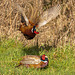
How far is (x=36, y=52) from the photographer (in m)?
6.55

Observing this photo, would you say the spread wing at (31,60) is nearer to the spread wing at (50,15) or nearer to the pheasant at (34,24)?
the pheasant at (34,24)

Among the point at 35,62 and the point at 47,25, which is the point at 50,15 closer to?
the point at 47,25

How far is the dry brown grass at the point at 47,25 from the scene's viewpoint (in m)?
6.67

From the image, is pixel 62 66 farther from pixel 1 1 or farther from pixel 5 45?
pixel 1 1

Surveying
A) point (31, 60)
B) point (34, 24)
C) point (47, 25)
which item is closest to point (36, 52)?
point (34, 24)

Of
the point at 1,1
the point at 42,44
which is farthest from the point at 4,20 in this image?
the point at 42,44

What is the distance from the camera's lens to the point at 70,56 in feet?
19.6

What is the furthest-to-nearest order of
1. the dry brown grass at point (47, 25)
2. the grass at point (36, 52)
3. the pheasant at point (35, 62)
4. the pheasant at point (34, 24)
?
the dry brown grass at point (47, 25) < the pheasant at point (34, 24) < the pheasant at point (35, 62) < the grass at point (36, 52)

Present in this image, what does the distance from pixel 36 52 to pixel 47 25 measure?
1.56m

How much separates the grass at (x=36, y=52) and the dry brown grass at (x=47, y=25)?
0.40 metres

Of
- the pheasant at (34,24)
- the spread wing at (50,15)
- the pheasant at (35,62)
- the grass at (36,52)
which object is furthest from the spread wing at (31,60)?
the spread wing at (50,15)

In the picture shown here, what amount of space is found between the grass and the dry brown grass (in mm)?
403

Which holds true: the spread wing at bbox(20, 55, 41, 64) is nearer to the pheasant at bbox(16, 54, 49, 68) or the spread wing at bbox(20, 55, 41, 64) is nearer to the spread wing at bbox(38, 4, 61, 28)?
the pheasant at bbox(16, 54, 49, 68)

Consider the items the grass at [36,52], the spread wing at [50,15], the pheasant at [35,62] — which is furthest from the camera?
the spread wing at [50,15]
